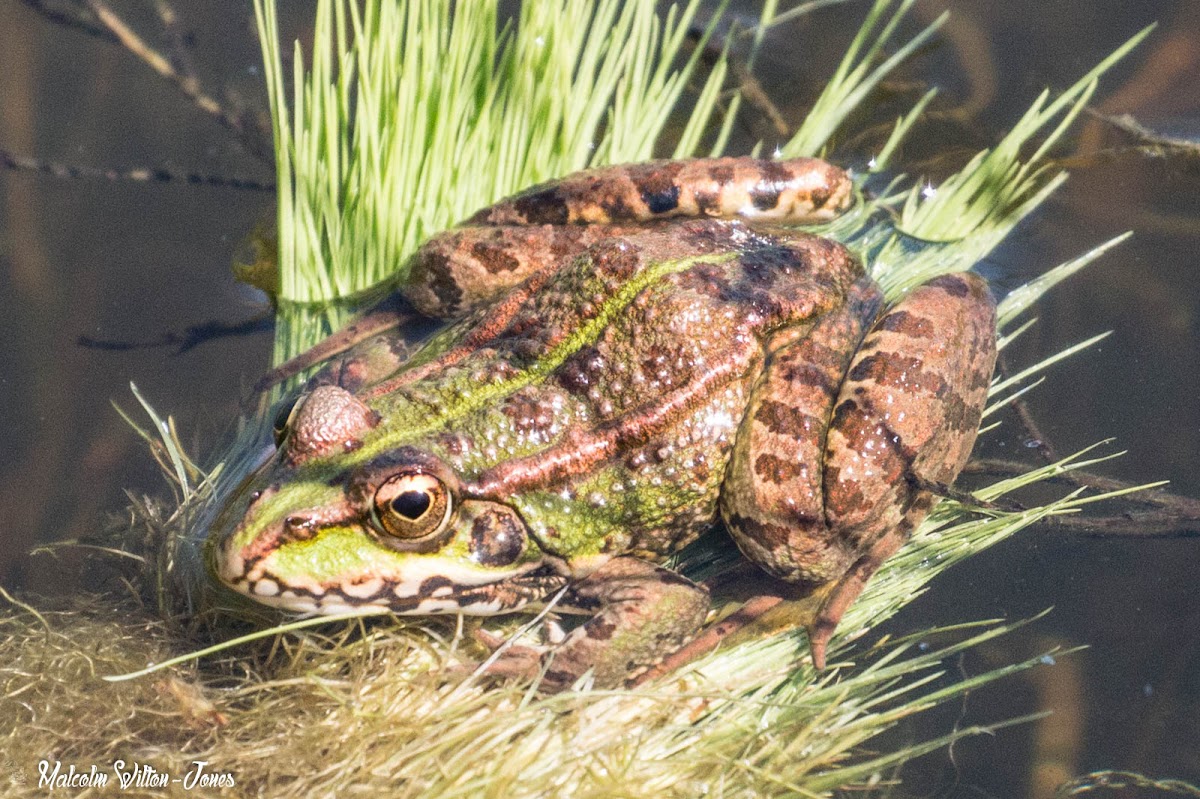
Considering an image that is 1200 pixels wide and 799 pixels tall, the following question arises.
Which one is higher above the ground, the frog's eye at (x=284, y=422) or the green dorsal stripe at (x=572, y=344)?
the green dorsal stripe at (x=572, y=344)

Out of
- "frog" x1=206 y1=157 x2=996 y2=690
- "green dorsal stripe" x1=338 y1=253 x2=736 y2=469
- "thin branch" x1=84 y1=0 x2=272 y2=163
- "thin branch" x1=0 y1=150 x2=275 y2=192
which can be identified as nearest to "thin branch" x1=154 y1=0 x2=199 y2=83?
"thin branch" x1=84 y1=0 x2=272 y2=163

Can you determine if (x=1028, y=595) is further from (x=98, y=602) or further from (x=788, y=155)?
(x=98, y=602)

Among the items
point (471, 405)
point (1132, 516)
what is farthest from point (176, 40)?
point (1132, 516)

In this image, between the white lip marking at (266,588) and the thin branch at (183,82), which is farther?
the thin branch at (183,82)

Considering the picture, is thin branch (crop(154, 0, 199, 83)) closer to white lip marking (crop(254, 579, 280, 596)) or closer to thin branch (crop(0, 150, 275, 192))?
thin branch (crop(0, 150, 275, 192))

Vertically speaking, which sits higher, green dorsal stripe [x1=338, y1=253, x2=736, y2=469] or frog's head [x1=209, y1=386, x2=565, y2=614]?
green dorsal stripe [x1=338, y1=253, x2=736, y2=469]

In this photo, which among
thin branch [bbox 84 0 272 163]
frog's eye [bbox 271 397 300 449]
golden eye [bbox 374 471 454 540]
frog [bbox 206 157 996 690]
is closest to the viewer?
golden eye [bbox 374 471 454 540]

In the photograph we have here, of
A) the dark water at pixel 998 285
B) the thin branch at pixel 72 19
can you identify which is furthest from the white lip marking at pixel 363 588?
the thin branch at pixel 72 19

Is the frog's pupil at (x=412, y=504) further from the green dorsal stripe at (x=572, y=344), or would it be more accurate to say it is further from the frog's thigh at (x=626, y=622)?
the frog's thigh at (x=626, y=622)
